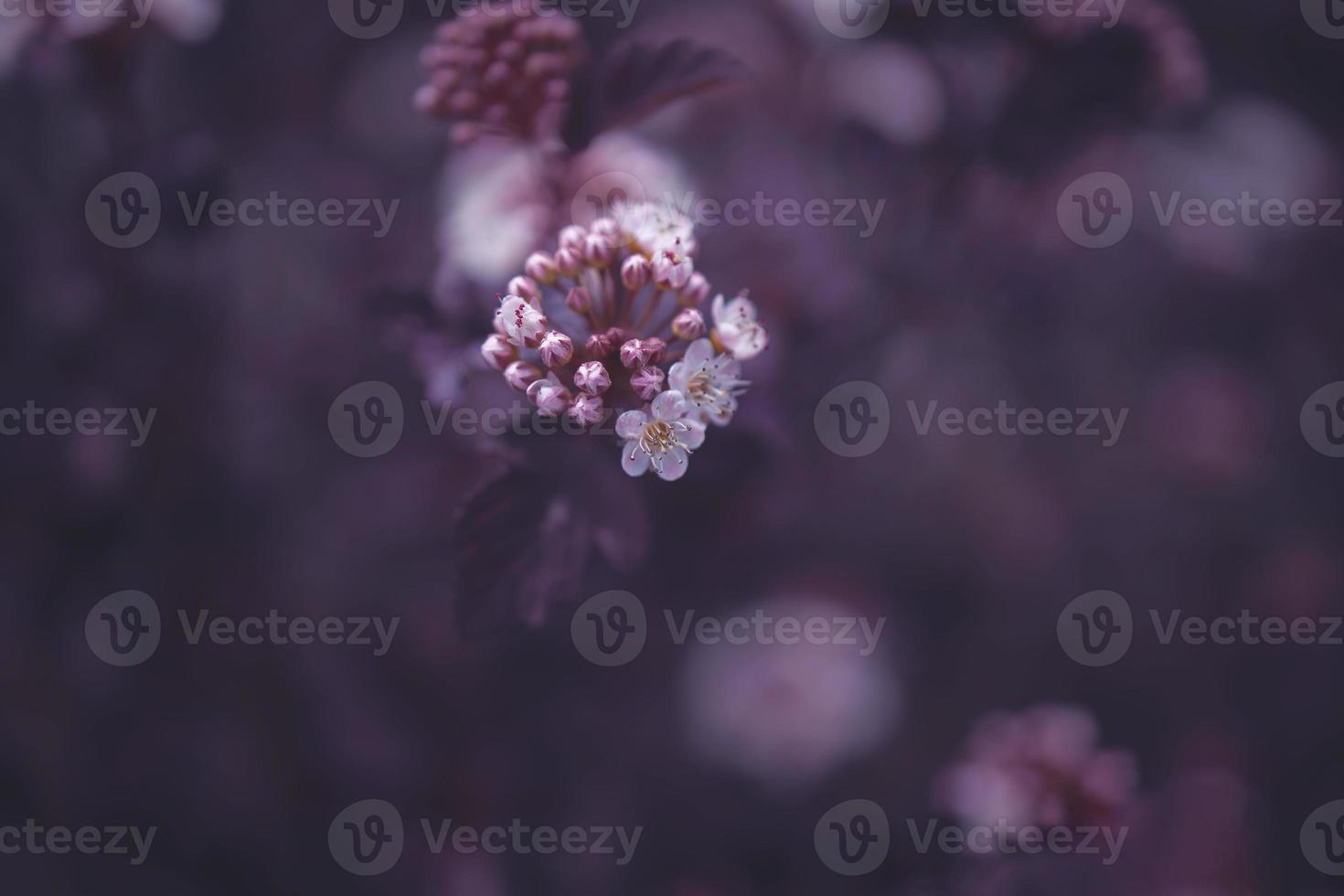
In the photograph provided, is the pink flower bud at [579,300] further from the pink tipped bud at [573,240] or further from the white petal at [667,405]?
the white petal at [667,405]

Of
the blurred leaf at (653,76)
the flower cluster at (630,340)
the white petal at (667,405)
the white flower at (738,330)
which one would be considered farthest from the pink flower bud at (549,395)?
the blurred leaf at (653,76)

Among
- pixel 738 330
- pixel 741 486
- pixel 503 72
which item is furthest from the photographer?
pixel 741 486

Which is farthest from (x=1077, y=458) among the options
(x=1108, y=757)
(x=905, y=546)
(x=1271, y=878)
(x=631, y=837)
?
(x=631, y=837)

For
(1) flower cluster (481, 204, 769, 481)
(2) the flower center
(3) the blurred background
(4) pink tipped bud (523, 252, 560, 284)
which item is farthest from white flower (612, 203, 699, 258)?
(3) the blurred background

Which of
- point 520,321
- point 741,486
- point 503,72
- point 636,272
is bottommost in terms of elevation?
point 741,486

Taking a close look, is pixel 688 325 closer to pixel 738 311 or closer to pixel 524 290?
pixel 738 311

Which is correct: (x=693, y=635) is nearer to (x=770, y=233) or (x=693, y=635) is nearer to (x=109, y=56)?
(x=770, y=233)

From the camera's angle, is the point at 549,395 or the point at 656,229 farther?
the point at 656,229

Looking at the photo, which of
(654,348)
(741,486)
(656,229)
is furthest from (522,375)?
(741,486)
